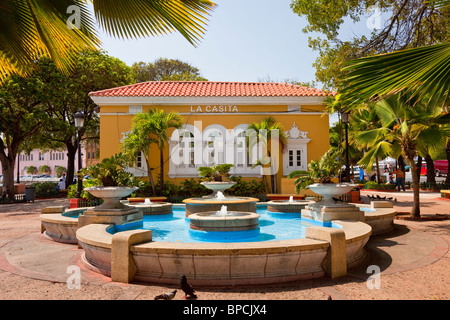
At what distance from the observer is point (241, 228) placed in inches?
344

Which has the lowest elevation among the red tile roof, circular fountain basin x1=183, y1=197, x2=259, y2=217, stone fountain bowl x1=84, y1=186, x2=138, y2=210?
circular fountain basin x1=183, y1=197, x2=259, y2=217

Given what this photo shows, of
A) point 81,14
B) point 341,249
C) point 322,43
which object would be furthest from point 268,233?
point 322,43

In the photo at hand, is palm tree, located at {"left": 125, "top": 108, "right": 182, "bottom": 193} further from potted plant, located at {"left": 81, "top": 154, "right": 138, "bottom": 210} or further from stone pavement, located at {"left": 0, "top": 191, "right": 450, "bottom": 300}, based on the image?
stone pavement, located at {"left": 0, "top": 191, "right": 450, "bottom": 300}

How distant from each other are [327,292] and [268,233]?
4183mm

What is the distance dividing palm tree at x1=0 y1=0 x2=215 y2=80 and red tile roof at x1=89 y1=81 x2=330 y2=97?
44.8ft

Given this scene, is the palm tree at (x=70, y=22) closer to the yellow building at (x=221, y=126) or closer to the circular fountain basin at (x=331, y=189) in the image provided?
the circular fountain basin at (x=331, y=189)

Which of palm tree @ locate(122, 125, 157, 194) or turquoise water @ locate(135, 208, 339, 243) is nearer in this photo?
turquoise water @ locate(135, 208, 339, 243)

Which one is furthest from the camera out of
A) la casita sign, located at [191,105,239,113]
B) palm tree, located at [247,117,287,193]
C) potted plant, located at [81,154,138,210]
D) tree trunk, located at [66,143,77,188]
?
tree trunk, located at [66,143,77,188]

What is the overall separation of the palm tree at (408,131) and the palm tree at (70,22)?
8778 mm

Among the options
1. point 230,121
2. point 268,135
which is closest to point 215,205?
point 268,135

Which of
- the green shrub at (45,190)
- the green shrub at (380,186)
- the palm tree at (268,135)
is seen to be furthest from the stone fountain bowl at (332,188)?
the green shrub at (45,190)

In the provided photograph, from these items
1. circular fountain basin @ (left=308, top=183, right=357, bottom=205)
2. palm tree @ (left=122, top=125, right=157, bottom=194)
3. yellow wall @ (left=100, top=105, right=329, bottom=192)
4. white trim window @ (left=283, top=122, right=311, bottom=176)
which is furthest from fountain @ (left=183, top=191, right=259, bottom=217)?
white trim window @ (left=283, top=122, right=311, bottom=176)

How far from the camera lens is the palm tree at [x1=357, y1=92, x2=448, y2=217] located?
10859 mm
